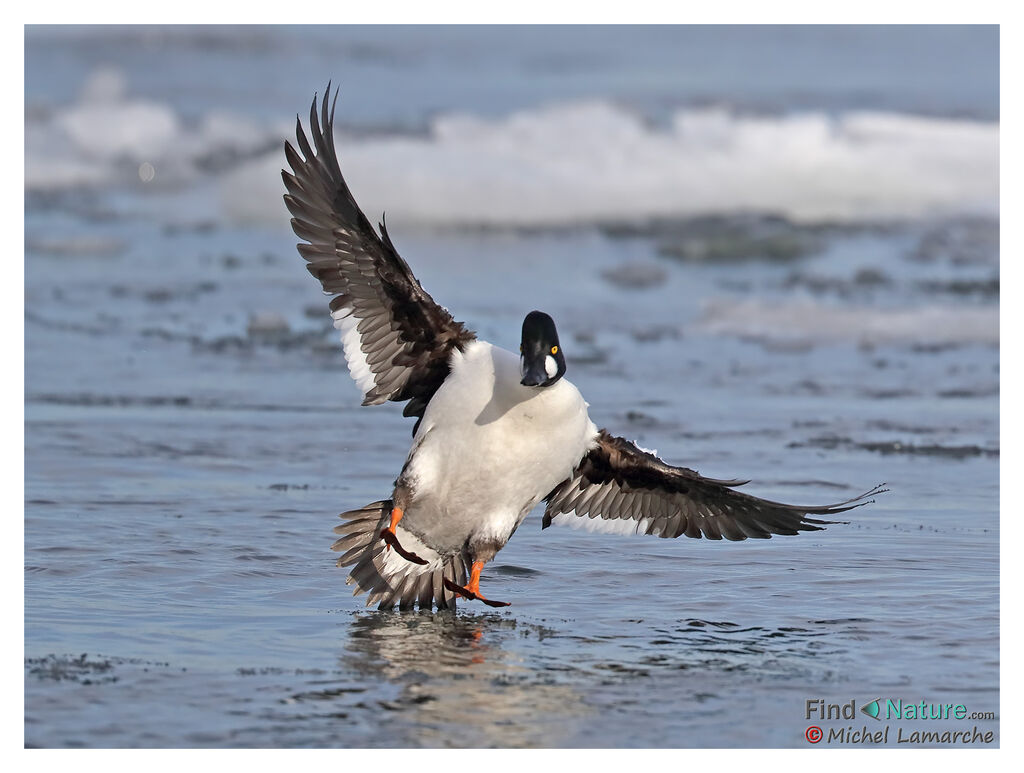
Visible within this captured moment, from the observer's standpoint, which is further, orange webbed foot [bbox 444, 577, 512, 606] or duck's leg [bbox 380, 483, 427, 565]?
duck's leg [bbox 380, 483, 427, 565]

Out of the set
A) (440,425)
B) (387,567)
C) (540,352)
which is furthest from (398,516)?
(540,352)

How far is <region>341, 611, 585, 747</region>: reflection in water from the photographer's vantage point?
272 inches

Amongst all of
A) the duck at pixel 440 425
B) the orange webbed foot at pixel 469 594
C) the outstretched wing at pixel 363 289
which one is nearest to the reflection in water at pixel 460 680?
the orange webbed foot at pixel 469 594

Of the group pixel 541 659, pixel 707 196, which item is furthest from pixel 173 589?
pixel 707 196

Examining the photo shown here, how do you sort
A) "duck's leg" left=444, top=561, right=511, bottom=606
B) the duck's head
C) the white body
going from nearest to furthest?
1. the duck's head
2. the white body
3. "duck's leg" left=444, top=561, right=511, bottom=606

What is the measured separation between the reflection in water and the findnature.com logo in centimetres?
114

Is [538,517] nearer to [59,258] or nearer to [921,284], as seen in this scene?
[921,284]

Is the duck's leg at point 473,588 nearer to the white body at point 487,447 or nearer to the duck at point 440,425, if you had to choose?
the duck at point 440,425

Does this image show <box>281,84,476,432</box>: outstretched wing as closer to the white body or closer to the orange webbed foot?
the white body

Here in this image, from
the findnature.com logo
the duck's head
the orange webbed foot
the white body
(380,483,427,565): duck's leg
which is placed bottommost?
the findnature.com logo

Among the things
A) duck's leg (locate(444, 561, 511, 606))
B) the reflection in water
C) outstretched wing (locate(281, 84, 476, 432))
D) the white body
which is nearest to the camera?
the reflection in water

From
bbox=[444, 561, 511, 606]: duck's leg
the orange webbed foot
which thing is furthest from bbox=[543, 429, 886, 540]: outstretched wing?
the orange webbed foot

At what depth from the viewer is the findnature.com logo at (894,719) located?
7078 millimetres

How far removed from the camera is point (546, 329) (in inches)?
339
